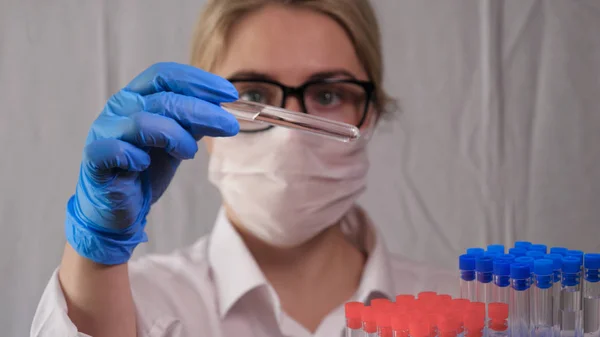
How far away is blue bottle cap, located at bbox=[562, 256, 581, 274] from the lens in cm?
111

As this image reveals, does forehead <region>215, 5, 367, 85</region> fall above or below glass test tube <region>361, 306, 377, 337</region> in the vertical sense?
above

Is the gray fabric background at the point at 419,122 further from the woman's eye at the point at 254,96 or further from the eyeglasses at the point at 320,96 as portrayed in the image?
the woman's eye at the point at 254,96

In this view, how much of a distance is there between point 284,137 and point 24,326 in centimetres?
73

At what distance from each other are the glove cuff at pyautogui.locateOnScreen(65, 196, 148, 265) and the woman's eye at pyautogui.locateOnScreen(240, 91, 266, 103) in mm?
432

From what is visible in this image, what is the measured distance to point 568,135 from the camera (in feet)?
4.81

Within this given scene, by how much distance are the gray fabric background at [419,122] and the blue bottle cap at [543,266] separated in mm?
378

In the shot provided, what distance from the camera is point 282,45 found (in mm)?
1379

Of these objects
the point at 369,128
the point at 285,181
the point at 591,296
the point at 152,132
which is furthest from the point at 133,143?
the point at 591,296

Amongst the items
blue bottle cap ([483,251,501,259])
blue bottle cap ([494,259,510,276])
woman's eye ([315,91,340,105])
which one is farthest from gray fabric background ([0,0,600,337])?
blue bottle cap ([494,259,510,276])

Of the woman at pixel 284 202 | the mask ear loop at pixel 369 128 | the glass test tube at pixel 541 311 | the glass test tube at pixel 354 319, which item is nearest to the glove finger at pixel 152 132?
the woman at pixel 284 202

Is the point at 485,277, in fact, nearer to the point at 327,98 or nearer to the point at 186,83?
the point at 327,98

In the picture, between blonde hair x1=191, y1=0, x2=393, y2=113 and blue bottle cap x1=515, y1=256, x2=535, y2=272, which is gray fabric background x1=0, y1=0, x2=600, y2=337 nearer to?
blonde hair x1=191, y1=0, x2=393, y2=113

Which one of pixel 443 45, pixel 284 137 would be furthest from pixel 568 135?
pixel 284 137

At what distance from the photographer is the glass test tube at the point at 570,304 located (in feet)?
3.68
